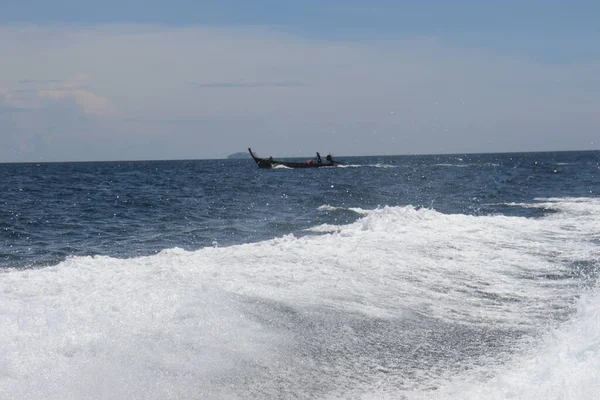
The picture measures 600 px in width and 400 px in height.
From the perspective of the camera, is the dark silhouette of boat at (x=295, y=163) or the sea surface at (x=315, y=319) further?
the dark silhouette of boat at (x=295, y=163)

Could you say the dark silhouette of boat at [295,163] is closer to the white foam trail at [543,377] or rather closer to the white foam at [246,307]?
the white foam at [246,307]

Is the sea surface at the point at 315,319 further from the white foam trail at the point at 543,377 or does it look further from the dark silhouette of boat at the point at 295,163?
the dark silhouette of boat at the point at 295,163

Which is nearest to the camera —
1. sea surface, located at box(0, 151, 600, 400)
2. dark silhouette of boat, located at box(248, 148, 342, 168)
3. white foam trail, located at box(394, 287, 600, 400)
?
white foam trail, located at box(394, 287, 600, 400)

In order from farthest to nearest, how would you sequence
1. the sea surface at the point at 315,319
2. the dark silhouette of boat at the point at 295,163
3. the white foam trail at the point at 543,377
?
the dark silhouette of boat at the point at 295,163
the sea surface at the point at 315,319
the white foam trail at the point at 543,377

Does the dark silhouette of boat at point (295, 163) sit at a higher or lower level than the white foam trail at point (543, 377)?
higher

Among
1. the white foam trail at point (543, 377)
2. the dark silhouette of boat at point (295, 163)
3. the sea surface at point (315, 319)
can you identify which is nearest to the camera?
the white foam trail at point (543, 377)

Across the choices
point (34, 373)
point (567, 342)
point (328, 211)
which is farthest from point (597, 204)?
point (34, 373)

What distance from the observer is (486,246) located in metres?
14.2

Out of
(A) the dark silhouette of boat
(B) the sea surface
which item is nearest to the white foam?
(B) the sea surface

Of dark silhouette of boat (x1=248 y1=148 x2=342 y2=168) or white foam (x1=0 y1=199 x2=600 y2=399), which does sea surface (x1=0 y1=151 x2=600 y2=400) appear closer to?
white foam (x1=0 y1=199 x2=600 y2=399)

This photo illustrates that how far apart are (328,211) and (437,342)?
17.4m

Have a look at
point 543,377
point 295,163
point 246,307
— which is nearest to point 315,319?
point 246,307

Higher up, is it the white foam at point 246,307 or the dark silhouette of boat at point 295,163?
the dark silhouette of boat at point 295,163

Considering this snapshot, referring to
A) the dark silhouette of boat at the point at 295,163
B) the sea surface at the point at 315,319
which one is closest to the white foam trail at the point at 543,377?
the sea surface at the point at 315,319
